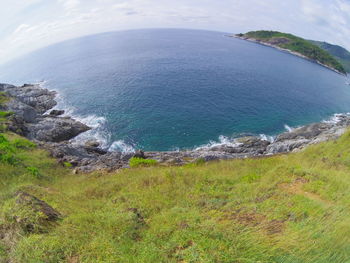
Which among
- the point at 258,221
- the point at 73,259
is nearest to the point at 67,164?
the point at 73,259


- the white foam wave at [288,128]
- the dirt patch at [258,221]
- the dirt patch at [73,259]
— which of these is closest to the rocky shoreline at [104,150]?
the white foam wave at [288,128]

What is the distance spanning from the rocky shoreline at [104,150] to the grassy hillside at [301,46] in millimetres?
132309

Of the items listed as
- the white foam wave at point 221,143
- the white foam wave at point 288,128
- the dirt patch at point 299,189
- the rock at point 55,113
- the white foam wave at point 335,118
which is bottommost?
the white foam wave at point 221,143

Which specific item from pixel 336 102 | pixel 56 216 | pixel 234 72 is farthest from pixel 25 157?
pixel 336 102

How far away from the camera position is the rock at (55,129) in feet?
118

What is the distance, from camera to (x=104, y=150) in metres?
35.0

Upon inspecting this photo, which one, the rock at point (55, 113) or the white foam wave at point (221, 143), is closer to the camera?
the white foam wave at point (221, 143)

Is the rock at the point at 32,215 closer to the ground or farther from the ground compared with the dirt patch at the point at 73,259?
farther from the ground

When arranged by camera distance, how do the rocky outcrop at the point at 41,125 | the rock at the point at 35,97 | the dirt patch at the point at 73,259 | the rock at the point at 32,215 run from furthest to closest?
the rock at the point at 35,97 → the rocky outcrop at the point at 41,125 → the rock at the point at 32,215 → the dirt patch at the point at 73,259

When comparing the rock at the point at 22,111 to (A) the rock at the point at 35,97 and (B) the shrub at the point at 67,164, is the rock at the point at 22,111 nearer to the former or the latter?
(A) the rock at the point at 35,97

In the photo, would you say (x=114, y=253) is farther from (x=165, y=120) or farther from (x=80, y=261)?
(x=165, y=120)

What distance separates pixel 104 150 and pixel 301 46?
629 ft

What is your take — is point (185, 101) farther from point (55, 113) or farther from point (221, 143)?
point (55, 113)

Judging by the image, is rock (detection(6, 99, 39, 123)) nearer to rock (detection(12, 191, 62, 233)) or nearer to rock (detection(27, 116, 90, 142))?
rock (detection(27, 116, 90, 142))
